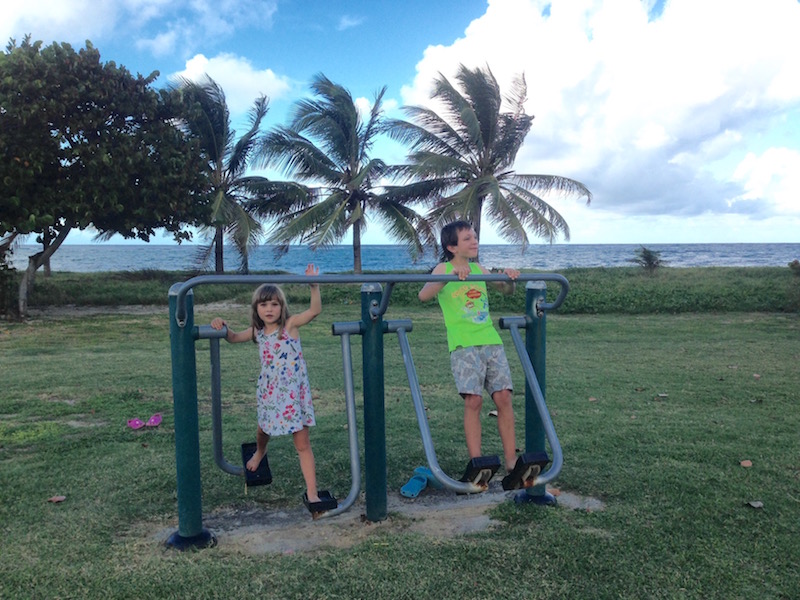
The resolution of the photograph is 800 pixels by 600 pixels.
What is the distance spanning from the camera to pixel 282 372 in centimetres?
313

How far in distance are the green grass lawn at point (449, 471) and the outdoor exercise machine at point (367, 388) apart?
199 mm

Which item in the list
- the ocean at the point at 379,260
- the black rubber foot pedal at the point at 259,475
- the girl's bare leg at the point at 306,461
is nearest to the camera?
the girl's bare leg at the point at 306,461

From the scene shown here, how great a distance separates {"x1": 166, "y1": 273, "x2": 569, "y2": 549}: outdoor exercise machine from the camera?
285 centimetres

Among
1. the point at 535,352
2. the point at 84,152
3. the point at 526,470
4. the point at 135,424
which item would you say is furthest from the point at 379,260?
the point at 526,470

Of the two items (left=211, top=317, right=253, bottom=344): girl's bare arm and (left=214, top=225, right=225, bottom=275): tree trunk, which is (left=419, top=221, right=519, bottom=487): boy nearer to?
(left=211, top=317, right=253, bottom=344): girl's bare arm

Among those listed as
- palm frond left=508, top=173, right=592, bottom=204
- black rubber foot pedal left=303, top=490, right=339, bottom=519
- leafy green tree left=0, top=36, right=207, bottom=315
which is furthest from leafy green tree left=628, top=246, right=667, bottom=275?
black rubber foot pedal left=303, top=490, right=339, bottom=519

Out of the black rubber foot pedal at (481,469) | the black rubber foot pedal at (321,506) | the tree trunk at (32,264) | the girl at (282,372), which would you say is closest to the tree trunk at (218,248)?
the tree trunk at (32,264)

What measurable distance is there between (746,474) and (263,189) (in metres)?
18.7

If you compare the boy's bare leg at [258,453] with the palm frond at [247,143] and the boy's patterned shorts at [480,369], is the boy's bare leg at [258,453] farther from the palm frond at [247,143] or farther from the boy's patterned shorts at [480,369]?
the palm frond at [247,143]

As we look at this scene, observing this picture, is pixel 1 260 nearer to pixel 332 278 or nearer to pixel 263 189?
pixel 263 189

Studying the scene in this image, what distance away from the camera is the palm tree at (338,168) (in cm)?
1959

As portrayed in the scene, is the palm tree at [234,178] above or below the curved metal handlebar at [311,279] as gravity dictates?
above

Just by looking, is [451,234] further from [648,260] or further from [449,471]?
[648,260]

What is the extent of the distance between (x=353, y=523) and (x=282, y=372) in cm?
84
